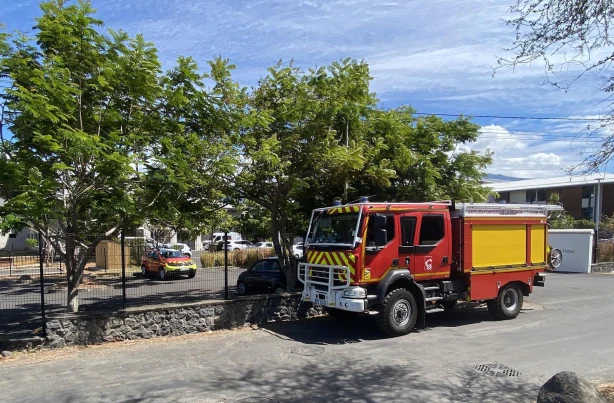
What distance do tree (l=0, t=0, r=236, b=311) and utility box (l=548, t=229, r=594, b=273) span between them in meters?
22.0

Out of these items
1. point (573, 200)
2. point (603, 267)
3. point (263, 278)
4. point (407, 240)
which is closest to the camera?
point (407, 240)

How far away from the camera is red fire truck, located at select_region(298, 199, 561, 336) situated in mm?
9836

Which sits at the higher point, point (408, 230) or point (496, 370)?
point (408, 230)

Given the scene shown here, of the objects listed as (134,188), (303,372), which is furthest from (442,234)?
(134,188)

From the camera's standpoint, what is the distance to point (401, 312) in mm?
10125

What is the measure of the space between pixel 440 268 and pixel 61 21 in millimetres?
9094

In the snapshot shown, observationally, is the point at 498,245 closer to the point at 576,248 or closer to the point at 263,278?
the point at 263,278

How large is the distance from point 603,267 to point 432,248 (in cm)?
2010

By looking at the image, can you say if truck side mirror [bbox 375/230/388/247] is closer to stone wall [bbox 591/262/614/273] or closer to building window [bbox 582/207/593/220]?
stone wall [bbox 591/262/614/273]

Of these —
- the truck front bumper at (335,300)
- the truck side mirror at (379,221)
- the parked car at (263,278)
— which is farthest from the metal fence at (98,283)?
the truck side mirror at (379,221)

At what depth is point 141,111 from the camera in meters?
9.91

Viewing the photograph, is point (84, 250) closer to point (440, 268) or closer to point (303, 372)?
point (303, 372)

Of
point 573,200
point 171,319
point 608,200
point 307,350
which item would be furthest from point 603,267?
point 573,200

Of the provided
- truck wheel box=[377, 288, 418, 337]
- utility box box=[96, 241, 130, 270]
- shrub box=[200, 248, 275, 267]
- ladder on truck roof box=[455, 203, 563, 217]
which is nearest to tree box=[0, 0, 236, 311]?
utility box box=[96, 241, 130, 270]
